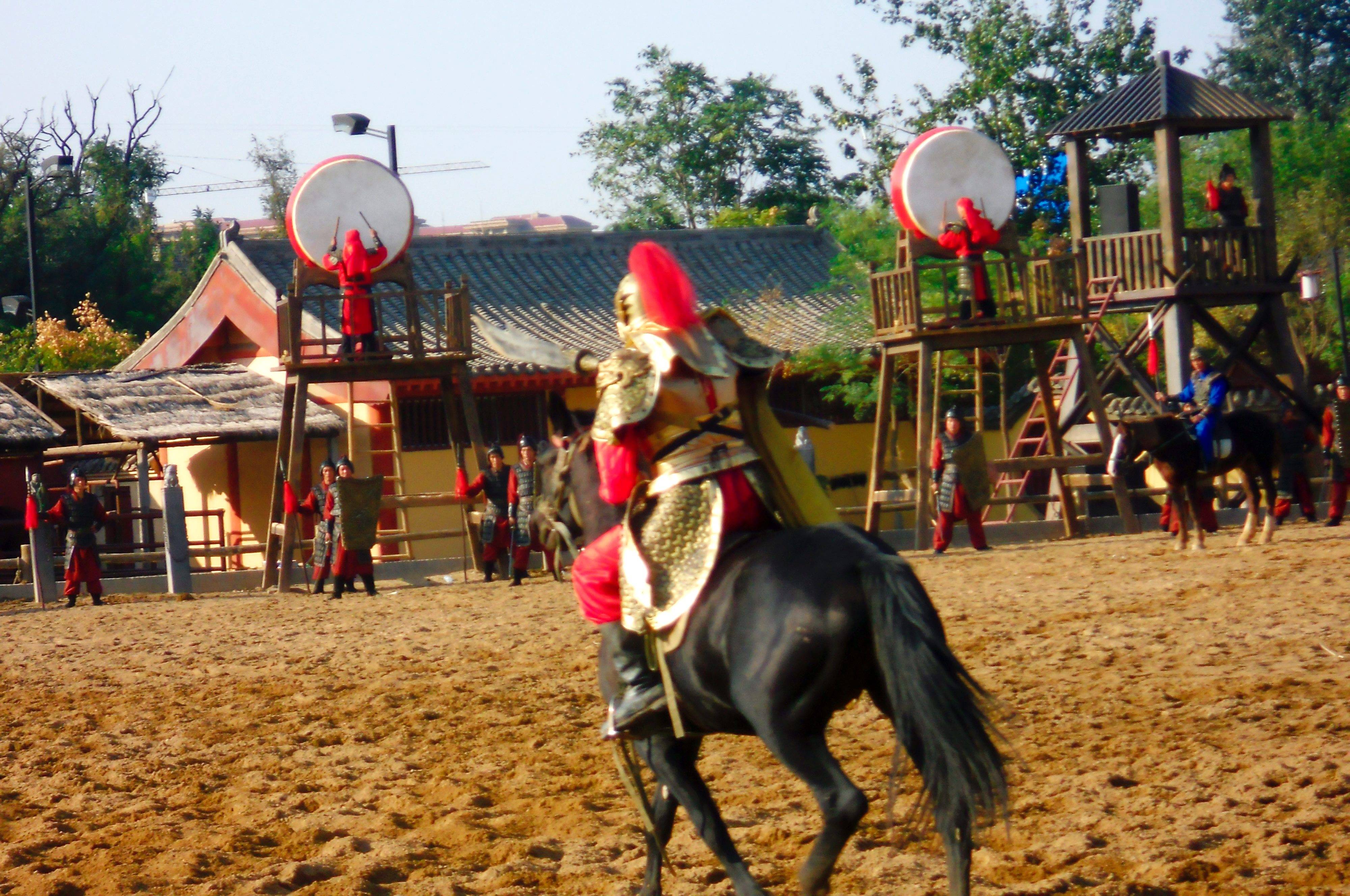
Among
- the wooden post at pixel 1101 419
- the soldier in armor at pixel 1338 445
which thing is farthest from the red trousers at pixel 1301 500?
the wooden post at pixel 1101 419

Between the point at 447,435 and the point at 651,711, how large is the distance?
1779cm

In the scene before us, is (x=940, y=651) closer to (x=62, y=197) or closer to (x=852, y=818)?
(x=852, y=818)

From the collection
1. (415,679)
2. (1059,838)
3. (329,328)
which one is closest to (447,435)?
(329,328)

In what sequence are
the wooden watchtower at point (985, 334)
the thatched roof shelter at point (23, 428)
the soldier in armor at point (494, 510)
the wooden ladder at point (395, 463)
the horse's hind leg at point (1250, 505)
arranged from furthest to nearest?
the thatched roof shelter at point (23, 428)
the wooden ladder at point (395, 463)
the soldier in armor at point (494, 510)
the wooden watchtower at point (985, 334)
the horse's hind leg at point (1250, 505)

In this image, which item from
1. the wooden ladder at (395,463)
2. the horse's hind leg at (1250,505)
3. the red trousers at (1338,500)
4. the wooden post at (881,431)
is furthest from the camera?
the wooden ladder at (395,463)

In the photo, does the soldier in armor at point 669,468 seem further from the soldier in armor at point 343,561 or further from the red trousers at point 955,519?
the red trousers at point 955,519

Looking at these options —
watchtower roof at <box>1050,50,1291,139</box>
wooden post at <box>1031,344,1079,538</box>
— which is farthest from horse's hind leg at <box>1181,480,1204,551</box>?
watchtower roof at <box>1050,50,1291,139</box>

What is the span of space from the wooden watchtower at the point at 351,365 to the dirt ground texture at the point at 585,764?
545cm

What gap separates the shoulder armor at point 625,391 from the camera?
15.5 ft

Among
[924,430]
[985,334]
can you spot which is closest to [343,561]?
[924,430]

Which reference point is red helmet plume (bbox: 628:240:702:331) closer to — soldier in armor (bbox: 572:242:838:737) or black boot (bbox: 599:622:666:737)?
soldier in armor (bbox: 572:242:838:737)

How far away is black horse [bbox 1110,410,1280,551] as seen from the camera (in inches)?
578

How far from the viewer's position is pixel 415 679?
977 cm

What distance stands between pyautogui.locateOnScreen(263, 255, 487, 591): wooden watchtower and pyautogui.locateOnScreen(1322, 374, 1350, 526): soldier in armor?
9.50m
